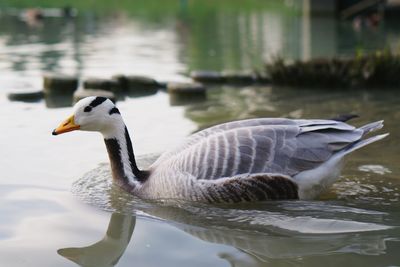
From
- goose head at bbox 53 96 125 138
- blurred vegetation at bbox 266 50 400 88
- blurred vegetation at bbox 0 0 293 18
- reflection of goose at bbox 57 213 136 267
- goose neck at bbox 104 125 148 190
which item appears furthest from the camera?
blurred vegetation at bbox 0 0 293 18

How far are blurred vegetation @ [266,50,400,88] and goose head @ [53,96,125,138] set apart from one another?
217 inches

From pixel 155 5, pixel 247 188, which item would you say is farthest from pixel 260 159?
pixel 155 5

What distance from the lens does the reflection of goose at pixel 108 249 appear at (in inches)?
162

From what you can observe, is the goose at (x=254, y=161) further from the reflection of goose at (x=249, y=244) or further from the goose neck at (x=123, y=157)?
the reflection of goose at (x=249, y=244)

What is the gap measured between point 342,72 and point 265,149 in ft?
18.5

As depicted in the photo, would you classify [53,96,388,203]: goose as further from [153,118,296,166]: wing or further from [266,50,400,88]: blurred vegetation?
[266,50,400,88]: blurred vegetation

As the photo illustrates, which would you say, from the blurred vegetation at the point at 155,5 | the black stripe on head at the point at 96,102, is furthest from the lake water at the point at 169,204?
the blurred vegetation at the point at 155,5

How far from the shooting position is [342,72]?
1031cm

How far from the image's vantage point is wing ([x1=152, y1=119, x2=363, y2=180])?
16.2 ft

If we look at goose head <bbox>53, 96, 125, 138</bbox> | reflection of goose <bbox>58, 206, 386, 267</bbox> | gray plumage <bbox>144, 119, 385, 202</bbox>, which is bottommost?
reflection of goose <bbox>58, 206, 386, 267</bbox>

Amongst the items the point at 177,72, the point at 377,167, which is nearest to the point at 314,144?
the point at 377,167

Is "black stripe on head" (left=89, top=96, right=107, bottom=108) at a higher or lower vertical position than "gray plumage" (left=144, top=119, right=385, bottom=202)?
higher

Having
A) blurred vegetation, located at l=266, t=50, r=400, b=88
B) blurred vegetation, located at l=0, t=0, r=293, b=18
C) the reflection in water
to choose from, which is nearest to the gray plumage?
the reflection in water

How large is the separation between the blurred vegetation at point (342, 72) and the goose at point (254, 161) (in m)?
5.25
